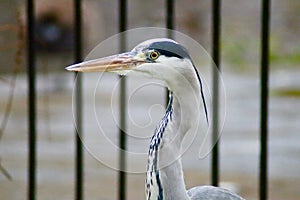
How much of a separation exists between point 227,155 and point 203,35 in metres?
4.66

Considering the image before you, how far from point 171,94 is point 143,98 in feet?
18.7

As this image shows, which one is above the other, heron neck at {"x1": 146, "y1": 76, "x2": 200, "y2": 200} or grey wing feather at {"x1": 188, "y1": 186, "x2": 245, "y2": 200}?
heron neck at {"x1": 146, "y1": 76, "x2": 200, "y2": 200}

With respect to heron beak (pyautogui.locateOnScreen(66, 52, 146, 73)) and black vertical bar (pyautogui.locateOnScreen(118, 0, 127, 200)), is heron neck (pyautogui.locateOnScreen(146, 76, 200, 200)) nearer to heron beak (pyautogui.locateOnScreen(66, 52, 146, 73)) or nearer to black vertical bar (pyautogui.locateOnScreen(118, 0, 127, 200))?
heron beak (pyautogui.locateOnScreen(66, 52, 146, 73))

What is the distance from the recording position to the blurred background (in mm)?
4938

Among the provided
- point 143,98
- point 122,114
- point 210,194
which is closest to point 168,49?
point 210,194

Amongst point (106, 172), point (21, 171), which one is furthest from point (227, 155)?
point (21, 171)

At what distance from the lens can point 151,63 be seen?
1852mm

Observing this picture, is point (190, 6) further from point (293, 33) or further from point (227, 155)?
point (227, 155)

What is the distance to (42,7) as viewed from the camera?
327 inches

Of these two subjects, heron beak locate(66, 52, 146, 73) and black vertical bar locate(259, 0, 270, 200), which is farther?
black vertical bar locate(259, 0, 270, 200)

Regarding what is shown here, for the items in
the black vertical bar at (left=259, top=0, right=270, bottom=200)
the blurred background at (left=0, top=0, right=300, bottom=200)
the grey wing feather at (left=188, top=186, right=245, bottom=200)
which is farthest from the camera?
the blurred background at (left=0, top=0, right=300, bottom=200)

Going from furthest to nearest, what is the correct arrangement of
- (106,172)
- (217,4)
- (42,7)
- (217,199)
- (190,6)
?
1. (190,6)
2. (42,7)
3. (106,172)
4. (217,4)
5. (217,199)

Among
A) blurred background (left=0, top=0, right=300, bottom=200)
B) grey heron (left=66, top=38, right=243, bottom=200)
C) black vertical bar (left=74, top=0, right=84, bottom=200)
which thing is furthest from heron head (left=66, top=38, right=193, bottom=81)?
black vertical bar (left=74, top=0, right=84, bottom=200)

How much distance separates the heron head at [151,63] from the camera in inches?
73.0
